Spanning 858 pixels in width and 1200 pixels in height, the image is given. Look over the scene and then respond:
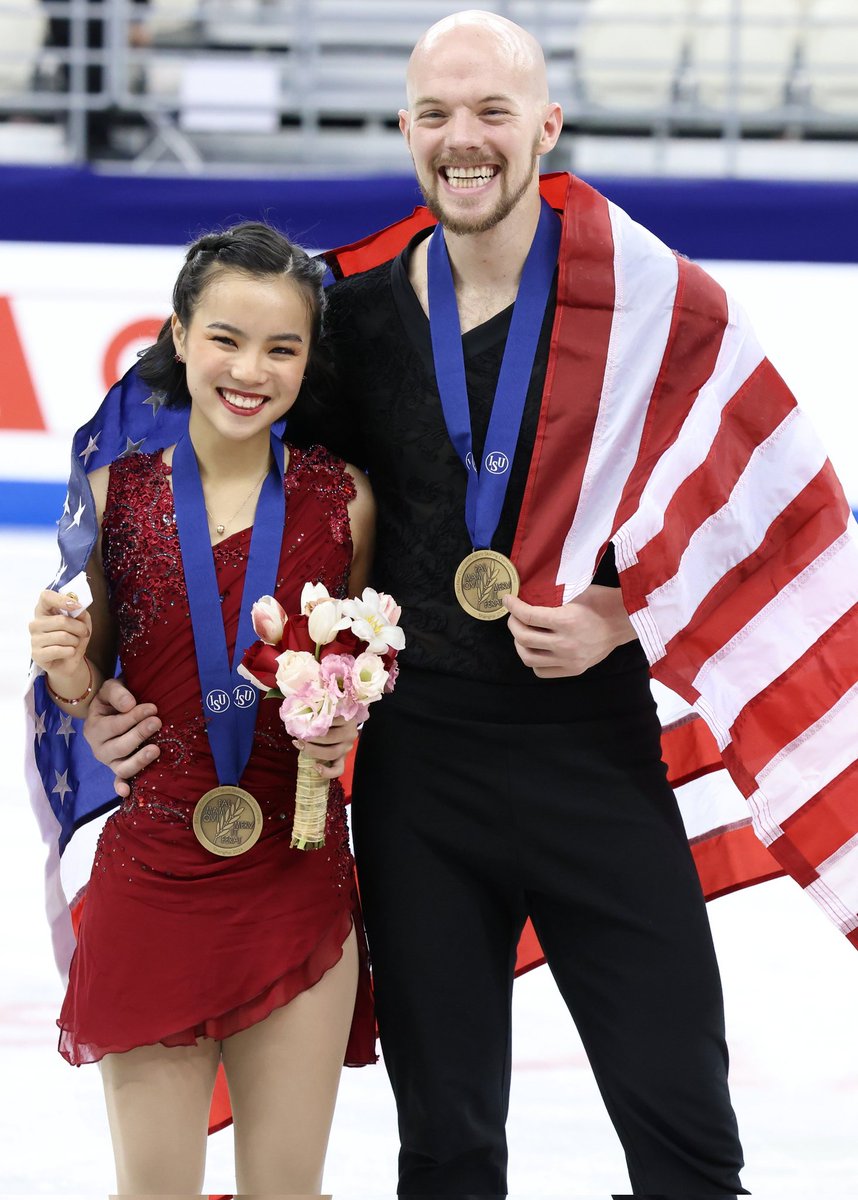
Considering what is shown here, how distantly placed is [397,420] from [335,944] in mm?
735

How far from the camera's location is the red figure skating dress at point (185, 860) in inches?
85.4

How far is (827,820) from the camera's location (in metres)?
2.33

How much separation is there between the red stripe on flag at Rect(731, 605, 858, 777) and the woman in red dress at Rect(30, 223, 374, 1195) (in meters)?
0.59

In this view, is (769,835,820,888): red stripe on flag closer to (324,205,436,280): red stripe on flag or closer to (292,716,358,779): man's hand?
(292,716,358,779): man's hand

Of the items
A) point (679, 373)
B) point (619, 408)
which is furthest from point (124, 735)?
point (679, 373)

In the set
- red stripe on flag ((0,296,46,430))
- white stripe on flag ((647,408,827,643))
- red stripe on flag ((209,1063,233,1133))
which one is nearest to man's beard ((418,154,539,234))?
white stripe on flag ((647,408,827,643))

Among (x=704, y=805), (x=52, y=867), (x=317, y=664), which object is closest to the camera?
(x=317, y=664)

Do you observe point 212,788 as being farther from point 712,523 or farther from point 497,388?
point 712,523

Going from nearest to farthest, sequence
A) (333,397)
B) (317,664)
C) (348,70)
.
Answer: (317,664), (333,397), (348,70)

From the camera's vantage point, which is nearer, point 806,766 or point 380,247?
point 806,766

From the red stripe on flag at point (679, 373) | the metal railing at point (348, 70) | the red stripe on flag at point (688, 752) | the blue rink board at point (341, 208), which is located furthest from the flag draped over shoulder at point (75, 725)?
the metal railing at point (348, 70)

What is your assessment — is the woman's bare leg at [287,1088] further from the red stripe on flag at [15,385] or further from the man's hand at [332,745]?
the red stripe on flag at [15,385]

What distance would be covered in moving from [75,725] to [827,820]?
1.11m

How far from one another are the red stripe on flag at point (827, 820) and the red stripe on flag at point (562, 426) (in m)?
0.47
